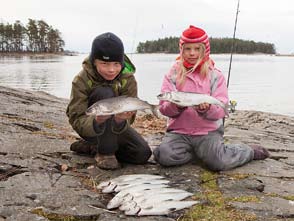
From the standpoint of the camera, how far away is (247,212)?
134 inches

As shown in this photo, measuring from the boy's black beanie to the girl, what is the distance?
2.30 feet

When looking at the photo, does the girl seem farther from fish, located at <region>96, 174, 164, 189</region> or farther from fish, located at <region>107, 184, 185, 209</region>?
fish, located at <region>107, 184, 185, 209</region>

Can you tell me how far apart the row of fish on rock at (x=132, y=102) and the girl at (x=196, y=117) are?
0.44 meters

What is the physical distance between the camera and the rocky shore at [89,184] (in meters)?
3.31

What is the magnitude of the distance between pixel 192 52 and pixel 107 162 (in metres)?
1.65

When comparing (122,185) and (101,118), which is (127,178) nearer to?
(122,185)

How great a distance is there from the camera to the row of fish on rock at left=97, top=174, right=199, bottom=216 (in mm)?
3331

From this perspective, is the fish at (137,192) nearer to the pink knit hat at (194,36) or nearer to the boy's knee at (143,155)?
the boy's knee at (143,155)

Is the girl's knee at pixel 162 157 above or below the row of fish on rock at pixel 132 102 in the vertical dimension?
below

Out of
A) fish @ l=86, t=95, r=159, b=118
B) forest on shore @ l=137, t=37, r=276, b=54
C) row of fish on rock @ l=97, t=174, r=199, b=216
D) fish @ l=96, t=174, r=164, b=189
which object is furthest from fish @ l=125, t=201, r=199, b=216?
forest on shore @ l=137, t=37, r=276, b=54

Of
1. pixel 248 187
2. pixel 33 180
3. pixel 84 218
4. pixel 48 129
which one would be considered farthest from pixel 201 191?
pixel 48 129

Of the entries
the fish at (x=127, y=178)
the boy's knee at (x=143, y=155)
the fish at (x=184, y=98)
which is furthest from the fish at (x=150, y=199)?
the boy's knee at (x=143, y=155)

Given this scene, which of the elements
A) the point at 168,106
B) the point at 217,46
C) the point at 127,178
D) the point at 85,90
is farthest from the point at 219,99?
the point at 217,46

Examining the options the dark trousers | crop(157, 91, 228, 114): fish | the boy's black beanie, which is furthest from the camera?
the dark trousers
